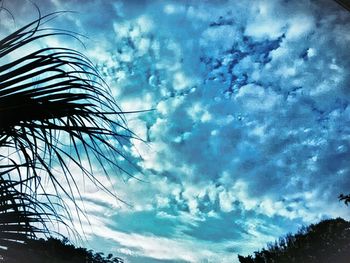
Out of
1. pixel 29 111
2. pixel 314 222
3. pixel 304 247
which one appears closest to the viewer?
pixel 29 111

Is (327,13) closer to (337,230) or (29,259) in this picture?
(29,259)

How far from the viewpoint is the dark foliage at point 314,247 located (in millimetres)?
9977

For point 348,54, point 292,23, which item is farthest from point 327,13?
point 292,23

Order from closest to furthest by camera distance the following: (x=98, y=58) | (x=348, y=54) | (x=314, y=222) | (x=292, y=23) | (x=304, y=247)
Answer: (x=98, y=58) → (x=348, y=54) → (x=292, y=23) → (x=304, y=247) → (x=314, y=222)

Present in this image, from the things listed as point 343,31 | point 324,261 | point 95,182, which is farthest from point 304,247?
point 95,182

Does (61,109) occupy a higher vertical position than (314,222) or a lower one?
lower

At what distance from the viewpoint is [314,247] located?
10.5 meters

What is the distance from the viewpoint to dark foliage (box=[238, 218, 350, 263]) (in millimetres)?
9977

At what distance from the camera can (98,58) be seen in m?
2.21

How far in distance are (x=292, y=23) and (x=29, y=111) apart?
4.66 metres

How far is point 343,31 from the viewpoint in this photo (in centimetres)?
322

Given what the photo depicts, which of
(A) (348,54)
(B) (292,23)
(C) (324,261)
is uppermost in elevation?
(B) (292,23)

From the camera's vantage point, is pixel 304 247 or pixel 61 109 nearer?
pixel 61 109

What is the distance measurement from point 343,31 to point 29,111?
129 inches
